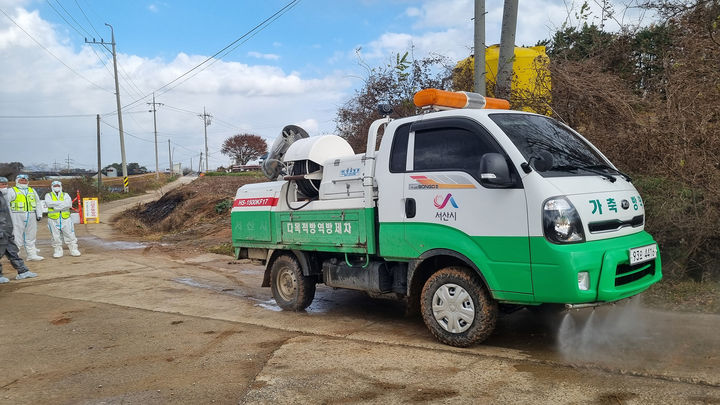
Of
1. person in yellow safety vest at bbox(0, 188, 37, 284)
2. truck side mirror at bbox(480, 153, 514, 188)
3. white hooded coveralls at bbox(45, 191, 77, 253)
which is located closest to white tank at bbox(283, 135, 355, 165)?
truck side mirror at bbox(480, 153, 514, 188)

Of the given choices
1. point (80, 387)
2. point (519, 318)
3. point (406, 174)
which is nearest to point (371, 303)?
point (519, 318)

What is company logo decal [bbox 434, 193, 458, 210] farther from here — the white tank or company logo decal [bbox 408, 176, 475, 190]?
the white tank

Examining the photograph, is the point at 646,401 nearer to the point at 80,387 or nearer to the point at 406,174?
the point at 406,174

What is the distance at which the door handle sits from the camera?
551 centimetres

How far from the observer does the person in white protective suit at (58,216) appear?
541 inches

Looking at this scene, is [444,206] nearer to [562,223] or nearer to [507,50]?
[562,223]

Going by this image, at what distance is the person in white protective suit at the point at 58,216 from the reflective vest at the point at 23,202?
1.09 feet

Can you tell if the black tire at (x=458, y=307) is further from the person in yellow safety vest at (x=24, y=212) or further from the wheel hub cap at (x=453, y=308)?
the person in yellow safety vest at (x=24, y=212)

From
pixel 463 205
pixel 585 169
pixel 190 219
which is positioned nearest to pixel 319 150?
pixel 463 205

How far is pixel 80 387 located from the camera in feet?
15.3

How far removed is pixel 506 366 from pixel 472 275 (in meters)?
0.87

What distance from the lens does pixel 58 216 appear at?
13.8m

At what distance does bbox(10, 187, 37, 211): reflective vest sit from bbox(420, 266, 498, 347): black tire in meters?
11.8

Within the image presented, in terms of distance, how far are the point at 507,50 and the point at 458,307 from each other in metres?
6.30
